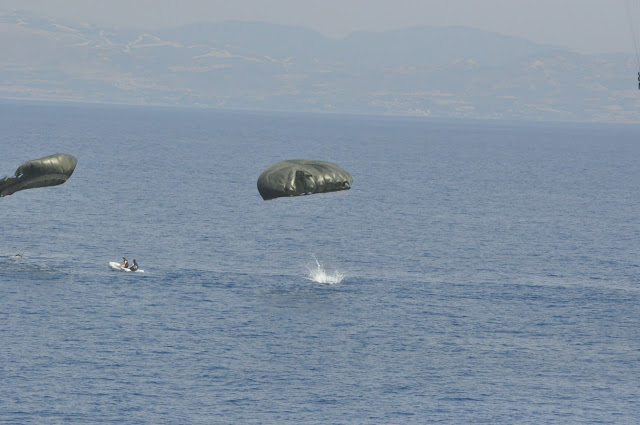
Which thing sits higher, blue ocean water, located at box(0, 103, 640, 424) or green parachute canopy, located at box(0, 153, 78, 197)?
green parachute canopy, located at box(0, 153, 78, 197)

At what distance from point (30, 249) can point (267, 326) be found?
2046 inches

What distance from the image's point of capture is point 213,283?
12662cm

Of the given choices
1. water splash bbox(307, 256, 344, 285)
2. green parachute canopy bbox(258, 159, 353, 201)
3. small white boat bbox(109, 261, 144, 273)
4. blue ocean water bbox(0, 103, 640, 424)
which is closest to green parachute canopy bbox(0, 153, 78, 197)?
blue ocean water bbox(0, 103, 640, 424)

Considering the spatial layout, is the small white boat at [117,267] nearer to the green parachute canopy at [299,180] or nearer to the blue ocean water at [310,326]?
the blue ocean water at [310,326]

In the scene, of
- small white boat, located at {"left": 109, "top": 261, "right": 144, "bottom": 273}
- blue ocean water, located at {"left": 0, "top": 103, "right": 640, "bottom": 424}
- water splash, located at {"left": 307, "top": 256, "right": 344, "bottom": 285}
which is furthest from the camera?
water splash, located at {"left": 307, "top": 256, "right": 344, "bottom": 285}

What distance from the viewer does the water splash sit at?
13188 centimetres

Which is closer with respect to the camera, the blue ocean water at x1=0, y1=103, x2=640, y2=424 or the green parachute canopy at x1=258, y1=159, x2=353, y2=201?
the blue ocean water at x1=0, y1=103, x2=640, y2=424

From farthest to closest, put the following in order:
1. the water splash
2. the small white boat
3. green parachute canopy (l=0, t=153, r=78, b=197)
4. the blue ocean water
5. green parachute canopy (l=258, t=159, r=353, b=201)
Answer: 1. the water splash
2. the small white boat
3. green parachute canopy (l=0, t=153, r=78, b=197)
4. green parachute canopy (l=258, t=159, r=353, b=201)
5. the blue ocean water

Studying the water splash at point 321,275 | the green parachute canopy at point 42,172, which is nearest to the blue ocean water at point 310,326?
the water splash at point 321,275

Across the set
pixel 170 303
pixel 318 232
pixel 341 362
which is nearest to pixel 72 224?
pixel 318 232

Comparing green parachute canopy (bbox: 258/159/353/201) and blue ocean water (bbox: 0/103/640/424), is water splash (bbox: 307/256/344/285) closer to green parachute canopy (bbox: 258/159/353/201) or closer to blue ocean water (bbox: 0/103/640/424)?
blue ocean water (bbox: 0/103/640/424)

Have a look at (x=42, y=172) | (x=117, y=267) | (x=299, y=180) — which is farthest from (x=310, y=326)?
(x=117, y=267)

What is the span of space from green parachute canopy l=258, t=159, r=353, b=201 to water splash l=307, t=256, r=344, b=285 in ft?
113

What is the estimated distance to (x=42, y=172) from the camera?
111938mm
